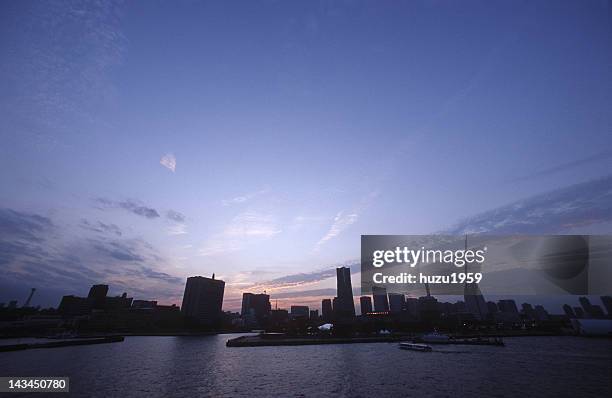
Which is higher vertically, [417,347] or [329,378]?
[417,347]

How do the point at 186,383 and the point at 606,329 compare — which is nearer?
the point at 186,383

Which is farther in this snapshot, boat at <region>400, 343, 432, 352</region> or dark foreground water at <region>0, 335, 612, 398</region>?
boat at <region>400, 343, 432, 352</region>

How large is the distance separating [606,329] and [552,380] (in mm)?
204160

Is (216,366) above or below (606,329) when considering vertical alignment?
below

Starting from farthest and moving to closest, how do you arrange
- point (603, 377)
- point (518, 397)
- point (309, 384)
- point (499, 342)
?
1. point (499, 342)
2. point (603, 377)
3. point (309, 384)
4. point (518, 397)

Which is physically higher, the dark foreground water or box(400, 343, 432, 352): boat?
box(400, 343, 432, 352): boat

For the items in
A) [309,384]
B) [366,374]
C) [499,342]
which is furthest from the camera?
[499,342]

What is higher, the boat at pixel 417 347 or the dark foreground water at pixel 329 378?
the boat at pixel 417 347

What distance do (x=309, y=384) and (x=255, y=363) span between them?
32521 mm

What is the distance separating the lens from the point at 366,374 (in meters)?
60.5

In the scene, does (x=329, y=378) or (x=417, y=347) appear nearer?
(x=329, y=378)

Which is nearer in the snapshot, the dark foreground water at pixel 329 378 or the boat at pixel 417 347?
the dark foreground water at pixel 329 378

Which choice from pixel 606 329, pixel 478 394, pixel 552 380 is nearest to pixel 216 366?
pixel 478 394

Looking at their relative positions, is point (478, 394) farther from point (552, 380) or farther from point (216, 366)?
point (216, 366)
